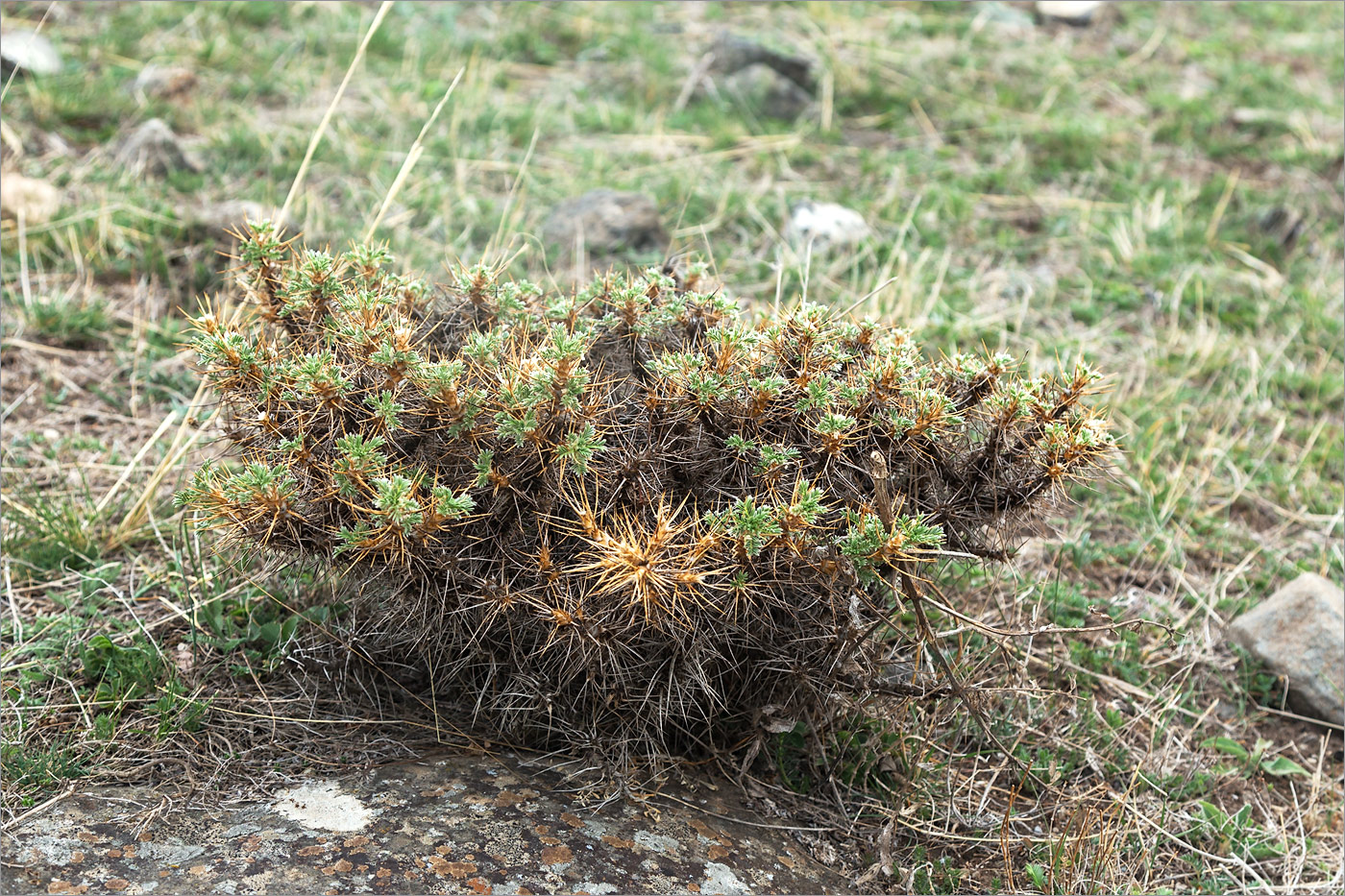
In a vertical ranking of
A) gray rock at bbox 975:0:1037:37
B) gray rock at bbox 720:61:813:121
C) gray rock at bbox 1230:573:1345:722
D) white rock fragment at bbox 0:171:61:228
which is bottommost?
gray rock at bbox 1230:573:1345:722

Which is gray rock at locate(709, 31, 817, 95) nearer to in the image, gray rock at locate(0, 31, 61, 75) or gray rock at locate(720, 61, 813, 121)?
gray rock at locate(720, 61, 813, 121)

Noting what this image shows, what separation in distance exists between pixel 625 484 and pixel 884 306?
244 centimetres

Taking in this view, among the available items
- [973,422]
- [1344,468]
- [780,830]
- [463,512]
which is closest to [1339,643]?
[1344,468]

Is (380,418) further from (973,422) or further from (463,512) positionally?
(973,422)

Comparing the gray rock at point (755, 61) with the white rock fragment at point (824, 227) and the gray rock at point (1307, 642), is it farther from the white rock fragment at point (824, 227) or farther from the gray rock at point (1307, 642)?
the gray rock at point (1307, 642)

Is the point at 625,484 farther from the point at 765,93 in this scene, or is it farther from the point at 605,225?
the point at 765,93

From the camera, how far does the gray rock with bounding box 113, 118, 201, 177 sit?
470 centimetres

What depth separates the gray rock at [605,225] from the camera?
4.54 meters

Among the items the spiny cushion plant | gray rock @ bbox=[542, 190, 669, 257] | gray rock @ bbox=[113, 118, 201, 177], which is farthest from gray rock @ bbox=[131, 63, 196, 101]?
the spiny cushion plant

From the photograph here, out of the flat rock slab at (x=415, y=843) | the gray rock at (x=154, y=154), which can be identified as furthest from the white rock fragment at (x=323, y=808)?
the gray rock at (x=154, y=154)

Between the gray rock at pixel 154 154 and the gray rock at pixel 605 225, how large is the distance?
5.34ft

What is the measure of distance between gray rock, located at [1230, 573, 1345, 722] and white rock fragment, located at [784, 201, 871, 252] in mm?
2254

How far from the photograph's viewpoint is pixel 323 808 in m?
2.07

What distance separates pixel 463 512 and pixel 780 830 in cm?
98
